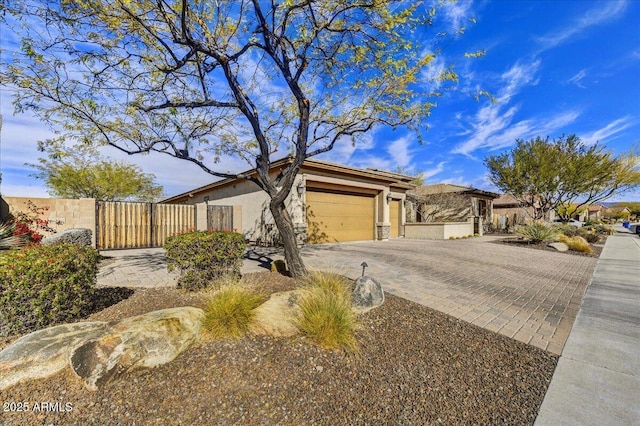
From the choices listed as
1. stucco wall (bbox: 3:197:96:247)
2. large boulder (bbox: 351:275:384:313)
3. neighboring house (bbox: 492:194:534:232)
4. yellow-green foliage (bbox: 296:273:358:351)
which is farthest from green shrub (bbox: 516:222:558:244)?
stucco wall (bbox: 3:197:96:247)

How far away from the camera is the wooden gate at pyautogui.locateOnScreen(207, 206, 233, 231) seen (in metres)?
12.6

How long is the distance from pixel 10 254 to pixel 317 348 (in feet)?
12.1

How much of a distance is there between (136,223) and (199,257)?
883cm

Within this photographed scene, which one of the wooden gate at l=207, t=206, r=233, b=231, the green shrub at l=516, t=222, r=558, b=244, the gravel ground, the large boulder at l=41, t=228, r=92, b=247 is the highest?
the wooden gate at l=207, t=206, r=233, b=231

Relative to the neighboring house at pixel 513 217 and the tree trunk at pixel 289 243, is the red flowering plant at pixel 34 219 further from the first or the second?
the neighboring house at pixel 513 217

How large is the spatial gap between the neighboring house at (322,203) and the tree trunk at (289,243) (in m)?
5.14

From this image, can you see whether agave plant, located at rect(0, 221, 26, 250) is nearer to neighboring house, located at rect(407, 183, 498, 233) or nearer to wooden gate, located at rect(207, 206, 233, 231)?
wooden gate, located at rect(207, 206, 233, 231)

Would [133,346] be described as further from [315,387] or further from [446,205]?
[446,205]

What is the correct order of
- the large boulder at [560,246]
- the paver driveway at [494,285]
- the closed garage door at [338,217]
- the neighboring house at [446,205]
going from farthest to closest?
the neighboring house at [446,205] < the closed garage door at [338,217] < the large boulder at [560,246] < the paver driveway at [494,285]

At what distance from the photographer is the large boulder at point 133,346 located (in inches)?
87.7

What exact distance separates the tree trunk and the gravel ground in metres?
2.30

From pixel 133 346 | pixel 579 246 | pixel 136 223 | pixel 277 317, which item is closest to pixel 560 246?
pixel 579 246

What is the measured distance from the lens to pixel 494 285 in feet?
Answer: 19.1

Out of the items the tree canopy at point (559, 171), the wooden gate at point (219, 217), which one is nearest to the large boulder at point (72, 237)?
the wooden gate at point (219, 217)
